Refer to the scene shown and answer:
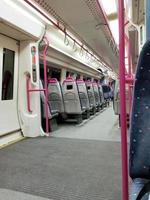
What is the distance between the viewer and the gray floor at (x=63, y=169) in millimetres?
2484

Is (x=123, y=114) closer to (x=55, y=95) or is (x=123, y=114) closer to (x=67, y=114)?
(x=55, y=95)

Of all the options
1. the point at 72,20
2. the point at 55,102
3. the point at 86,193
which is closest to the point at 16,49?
the point at 72,20

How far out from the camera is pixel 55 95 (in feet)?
22.6

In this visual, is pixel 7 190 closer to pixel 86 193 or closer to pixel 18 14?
pixel 86 193

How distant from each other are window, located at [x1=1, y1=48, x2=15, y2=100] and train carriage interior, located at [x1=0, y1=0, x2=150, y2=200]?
0.07 feet

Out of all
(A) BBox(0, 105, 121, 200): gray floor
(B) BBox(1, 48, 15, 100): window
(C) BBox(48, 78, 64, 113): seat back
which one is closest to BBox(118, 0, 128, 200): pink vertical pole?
(A) BBox(0, 105, 121, 200): gray floor

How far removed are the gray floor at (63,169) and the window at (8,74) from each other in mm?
1087

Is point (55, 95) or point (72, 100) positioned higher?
point (55, 95)

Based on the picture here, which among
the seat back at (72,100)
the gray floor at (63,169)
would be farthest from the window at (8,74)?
the seat back at (72,100)

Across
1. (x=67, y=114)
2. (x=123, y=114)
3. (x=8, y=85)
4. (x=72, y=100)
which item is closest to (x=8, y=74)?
(x=8, y=85)

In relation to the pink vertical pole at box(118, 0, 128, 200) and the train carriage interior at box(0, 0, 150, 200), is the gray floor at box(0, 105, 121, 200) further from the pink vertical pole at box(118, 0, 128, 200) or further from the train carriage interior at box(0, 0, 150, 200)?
the pink vertical pole at box(118, 0, 128, 200)

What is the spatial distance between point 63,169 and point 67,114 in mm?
4171

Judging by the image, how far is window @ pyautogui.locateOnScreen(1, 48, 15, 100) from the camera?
4918mm

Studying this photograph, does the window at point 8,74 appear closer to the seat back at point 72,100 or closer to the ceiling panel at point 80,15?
the ceiling panel at point 80,15
